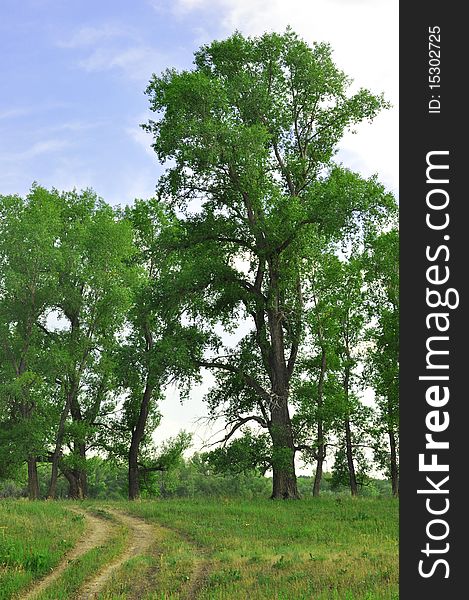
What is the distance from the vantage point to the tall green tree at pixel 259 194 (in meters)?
30.8

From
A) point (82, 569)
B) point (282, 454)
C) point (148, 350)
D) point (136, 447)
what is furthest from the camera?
point (136, 447)

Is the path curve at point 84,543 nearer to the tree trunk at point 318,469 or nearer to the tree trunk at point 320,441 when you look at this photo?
the tree trunk at point 320,441

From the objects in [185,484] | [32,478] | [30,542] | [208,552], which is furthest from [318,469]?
[185,484]

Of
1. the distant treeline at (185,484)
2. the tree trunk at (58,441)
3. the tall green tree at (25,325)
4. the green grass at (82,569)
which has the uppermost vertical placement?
the tall green tree at (25,325)

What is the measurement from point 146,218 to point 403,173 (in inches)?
1571

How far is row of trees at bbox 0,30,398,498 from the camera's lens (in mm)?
31344

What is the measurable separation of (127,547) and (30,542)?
7.96 ft

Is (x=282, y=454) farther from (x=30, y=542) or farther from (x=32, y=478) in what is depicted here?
(x=32, y=478)

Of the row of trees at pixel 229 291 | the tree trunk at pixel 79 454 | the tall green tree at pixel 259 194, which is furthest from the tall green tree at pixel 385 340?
the tree trunk at pixel 79 454

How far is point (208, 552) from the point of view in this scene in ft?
60.8

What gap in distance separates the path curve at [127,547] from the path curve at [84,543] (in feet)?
2.38

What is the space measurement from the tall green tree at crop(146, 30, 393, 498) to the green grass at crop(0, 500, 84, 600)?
1045 centimetres

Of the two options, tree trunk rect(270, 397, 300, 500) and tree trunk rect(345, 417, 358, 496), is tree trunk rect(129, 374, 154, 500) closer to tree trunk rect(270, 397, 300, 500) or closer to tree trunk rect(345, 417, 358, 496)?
tree trunk rect(345, 417, 358, 496)

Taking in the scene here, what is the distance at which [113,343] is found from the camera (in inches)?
1747
